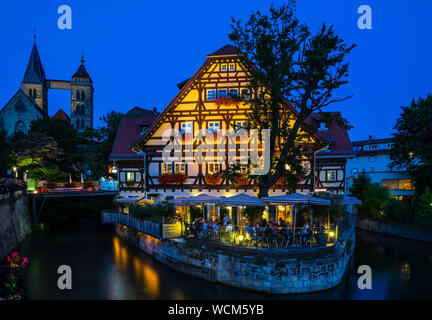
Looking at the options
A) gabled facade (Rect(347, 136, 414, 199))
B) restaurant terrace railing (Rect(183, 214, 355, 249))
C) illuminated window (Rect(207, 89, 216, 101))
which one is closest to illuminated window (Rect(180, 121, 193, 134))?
illuminated window (Rect(207, 89, 216, 101))

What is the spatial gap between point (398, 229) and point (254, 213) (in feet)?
67.9

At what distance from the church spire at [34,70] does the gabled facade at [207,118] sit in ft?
276

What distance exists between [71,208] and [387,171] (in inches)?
1674

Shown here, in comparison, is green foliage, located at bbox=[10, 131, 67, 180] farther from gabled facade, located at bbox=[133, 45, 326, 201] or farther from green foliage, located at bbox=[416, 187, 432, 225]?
green foliage, located at bbox=[416, 187, 432, 225]

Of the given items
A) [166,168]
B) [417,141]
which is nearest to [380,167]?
[417,141]

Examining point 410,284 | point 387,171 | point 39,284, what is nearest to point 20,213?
point 39,284

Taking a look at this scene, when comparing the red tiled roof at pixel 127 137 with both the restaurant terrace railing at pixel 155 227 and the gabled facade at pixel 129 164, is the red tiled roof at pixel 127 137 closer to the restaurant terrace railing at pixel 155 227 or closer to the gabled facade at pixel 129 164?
the gabled facade at pixel 129 164

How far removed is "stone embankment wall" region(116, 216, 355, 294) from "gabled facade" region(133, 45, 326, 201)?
8427 mm

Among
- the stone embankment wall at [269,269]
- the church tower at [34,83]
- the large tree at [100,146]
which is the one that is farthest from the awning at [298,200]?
the church tower at [34,83]

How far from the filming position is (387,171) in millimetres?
44656

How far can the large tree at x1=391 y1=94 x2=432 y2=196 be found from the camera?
31.8 meters

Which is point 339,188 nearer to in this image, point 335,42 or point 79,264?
point 335,42

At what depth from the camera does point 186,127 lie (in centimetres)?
2520

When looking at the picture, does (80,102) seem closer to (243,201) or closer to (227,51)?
(227,51)
